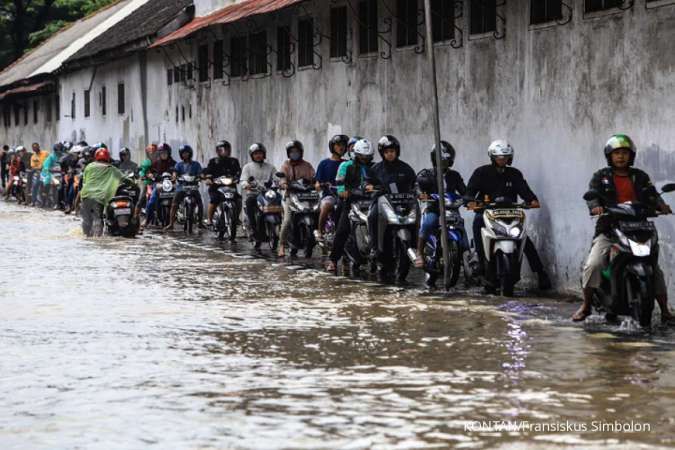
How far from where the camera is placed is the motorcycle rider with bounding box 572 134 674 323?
42.7ft

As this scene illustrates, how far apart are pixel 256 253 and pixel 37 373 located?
13133 millimetres

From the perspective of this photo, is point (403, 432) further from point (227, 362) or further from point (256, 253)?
point (256, 253)

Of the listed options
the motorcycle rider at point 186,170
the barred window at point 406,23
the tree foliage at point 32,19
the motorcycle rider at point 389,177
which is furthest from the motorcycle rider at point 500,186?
the tree foliage at point 32,19

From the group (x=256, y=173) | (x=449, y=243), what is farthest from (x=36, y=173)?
(x=449, y=243)

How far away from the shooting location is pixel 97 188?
90.0 feet

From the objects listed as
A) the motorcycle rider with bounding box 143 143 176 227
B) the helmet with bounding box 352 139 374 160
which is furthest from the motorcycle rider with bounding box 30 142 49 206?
the helmet with bounding box 352 139 374 160

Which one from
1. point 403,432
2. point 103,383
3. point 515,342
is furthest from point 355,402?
point 515,342

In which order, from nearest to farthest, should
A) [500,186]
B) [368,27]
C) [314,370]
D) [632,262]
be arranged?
[314,370], [632,262], [500,186], [368,27]

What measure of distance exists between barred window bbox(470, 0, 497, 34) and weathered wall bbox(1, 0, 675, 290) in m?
0.15

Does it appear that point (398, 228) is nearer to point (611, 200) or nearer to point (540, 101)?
point (540, 101)

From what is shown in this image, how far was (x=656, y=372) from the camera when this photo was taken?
32.8ft

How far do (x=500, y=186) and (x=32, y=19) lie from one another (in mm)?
73982

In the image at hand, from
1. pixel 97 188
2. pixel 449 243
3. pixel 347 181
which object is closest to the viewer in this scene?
pixel 449 243

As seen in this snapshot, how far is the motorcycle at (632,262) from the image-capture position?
41.1ft
